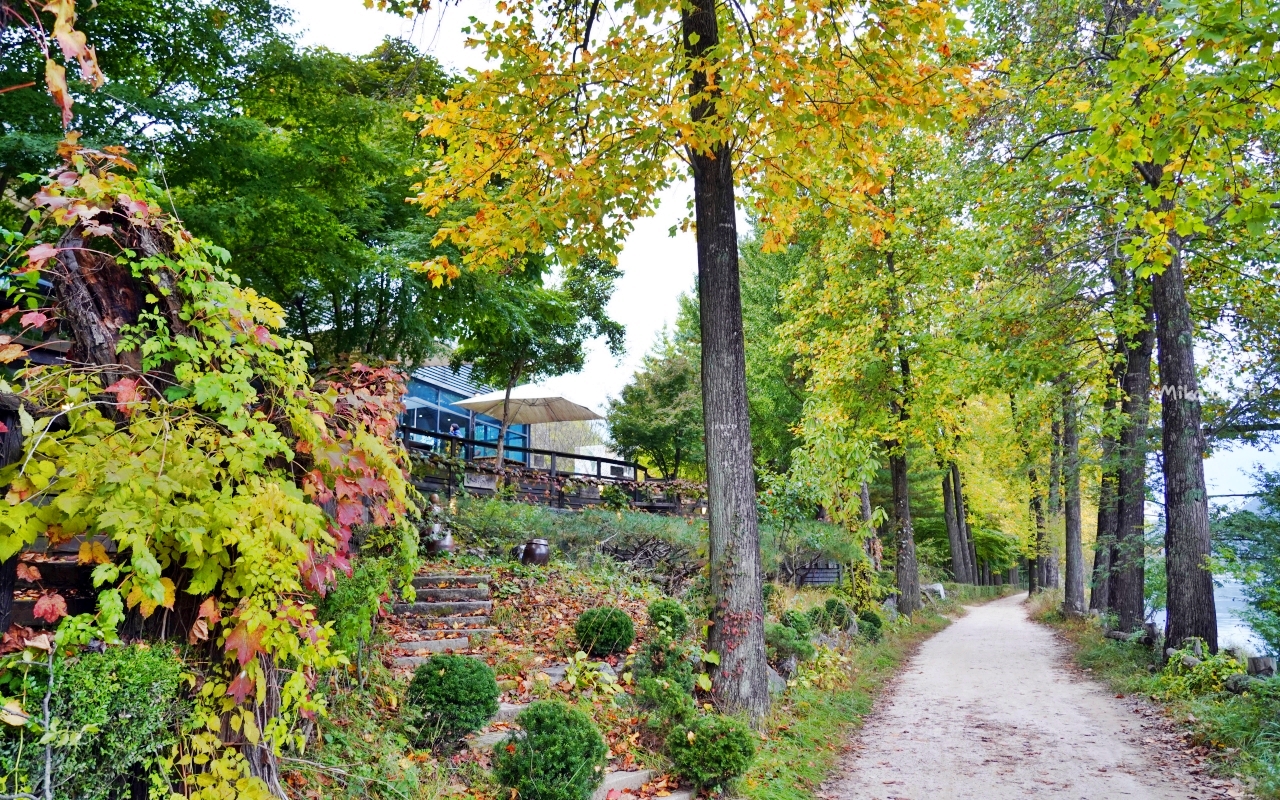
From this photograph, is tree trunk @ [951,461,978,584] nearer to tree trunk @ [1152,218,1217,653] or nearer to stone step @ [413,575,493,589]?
tree trunk @ [1152,218,1217,653]

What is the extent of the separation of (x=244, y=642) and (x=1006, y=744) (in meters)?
6.62

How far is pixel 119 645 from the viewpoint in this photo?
2.79 m

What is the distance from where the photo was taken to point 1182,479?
840 centimetres

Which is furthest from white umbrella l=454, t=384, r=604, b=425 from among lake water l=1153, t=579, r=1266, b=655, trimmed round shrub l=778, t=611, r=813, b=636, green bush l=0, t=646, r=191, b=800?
green bush l=0, t=646, r=191, b=800

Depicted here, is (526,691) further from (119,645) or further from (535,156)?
(535,156)

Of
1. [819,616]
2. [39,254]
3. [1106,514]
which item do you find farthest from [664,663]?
[1106,514]

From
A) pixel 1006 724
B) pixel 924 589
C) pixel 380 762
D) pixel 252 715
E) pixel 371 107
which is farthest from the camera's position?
pixel 924 589

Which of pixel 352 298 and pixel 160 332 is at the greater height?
pixel 352 298

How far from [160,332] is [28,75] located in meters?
6.22

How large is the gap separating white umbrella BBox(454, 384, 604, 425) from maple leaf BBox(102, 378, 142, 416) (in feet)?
52.5

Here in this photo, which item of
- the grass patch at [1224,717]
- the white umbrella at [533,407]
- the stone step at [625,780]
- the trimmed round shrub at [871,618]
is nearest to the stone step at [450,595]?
the stone step at [625,780]

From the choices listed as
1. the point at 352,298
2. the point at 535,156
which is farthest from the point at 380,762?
the point at 352,298

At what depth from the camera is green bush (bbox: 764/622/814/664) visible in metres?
8.06

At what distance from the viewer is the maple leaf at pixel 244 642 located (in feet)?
9.53
